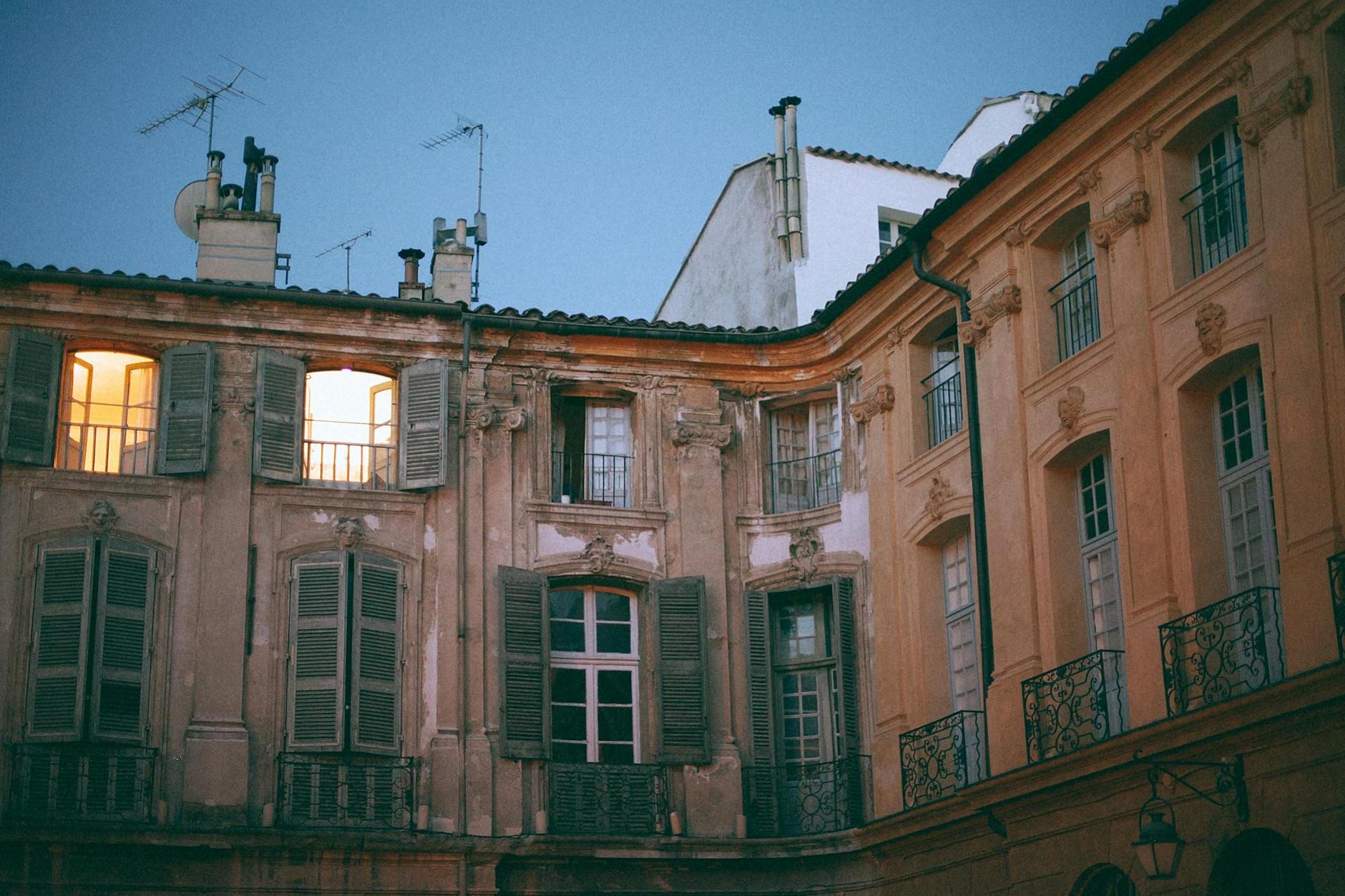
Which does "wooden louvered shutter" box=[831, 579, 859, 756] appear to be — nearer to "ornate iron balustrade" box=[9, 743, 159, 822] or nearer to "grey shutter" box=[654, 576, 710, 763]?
"grey shutter" box=[654, 576, 710, 763]

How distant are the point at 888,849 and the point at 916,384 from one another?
178 inches

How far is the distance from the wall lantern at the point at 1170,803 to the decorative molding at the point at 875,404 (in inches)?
231

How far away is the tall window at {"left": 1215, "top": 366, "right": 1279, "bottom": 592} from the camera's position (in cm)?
1466

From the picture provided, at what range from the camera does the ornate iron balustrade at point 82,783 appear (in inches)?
703

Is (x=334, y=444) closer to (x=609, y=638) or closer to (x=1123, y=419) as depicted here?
(x=609, y=638)

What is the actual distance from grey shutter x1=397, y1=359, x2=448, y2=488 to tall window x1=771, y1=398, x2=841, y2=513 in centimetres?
361

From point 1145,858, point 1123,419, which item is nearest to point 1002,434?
point 1123,419

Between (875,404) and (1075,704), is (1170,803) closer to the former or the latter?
(1075,704)

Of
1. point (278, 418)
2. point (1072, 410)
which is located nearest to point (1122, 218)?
point (1072, 410)

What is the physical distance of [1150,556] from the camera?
50.5ft

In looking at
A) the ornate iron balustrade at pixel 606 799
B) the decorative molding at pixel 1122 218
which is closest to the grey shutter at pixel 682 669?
the ornate iron balustrade at pixel 606 799

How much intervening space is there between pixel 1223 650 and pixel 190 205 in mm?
13487

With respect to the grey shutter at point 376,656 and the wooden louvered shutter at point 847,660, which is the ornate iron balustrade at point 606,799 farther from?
the wooden louvered shutter at point 847,660

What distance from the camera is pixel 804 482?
69.7ft
